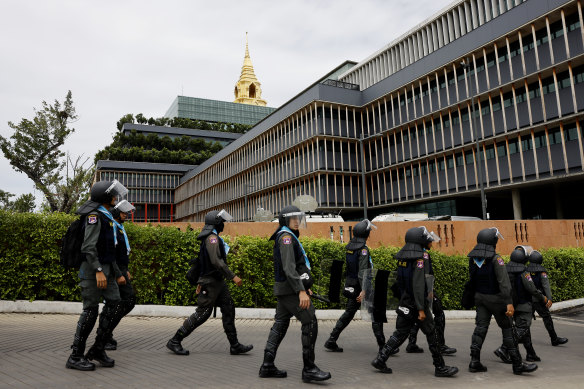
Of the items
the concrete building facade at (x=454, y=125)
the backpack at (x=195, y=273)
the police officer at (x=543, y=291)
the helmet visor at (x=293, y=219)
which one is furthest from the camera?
the concrete building facade at (x=454, y=125)

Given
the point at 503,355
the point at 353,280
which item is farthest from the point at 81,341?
the point at 503,355

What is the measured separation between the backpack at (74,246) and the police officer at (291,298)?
7.98ft

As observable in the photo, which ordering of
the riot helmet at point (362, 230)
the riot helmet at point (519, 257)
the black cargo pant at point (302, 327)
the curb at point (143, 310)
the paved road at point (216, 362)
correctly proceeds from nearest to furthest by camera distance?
the paved road at point (216, 362)
the black cargo pant at point (302, 327)
the riot helmet at point (362, 230)
the riot helmet at point (519, 257)
the curb at point (143, 310)

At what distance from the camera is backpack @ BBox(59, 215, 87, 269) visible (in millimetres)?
5234

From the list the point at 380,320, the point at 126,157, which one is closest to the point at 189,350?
the point at 380,320

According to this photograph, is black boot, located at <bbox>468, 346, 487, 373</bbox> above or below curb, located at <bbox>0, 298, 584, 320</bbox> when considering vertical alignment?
below

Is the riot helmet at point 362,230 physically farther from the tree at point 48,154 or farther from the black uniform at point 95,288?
the tree at point 48,154

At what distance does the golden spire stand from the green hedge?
116m

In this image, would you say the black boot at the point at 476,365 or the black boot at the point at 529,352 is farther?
the black boot at the point at 529,352

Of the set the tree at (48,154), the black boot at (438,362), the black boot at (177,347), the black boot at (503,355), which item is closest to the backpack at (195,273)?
the black boot at (177,347)

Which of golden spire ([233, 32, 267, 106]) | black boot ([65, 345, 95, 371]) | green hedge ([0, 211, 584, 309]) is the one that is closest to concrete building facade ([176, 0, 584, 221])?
green hedge ([0, 211, 584, 309])

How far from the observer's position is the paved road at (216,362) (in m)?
4.80

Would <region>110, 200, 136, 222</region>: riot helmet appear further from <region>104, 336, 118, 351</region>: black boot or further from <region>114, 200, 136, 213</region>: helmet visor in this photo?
<region>104, 336, 118, 351</region>: black boot

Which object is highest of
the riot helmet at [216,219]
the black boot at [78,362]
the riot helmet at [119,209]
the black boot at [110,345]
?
the riot helmet at [119,209]
